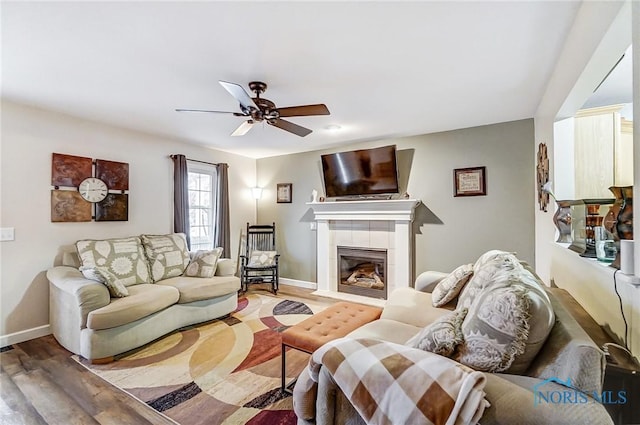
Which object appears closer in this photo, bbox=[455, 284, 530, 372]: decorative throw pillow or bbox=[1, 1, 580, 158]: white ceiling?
bbox=[455, 284, 530, 372]: decorative throw pillow

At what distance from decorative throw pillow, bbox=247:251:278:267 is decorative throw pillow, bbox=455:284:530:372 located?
151 inches

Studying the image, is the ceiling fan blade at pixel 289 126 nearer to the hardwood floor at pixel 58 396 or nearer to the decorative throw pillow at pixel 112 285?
the decorative throw pillow at pixel 112 285

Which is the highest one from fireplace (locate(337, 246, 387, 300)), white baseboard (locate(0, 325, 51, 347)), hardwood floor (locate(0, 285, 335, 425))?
fireplace (locate(337, 246, 387, 300))

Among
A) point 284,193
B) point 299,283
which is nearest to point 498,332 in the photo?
point 299,283

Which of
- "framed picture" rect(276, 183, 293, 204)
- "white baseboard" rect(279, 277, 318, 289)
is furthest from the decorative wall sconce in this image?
"white baseboard" rect(279, 277, 318, 289)

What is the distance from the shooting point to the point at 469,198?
3.75 meters

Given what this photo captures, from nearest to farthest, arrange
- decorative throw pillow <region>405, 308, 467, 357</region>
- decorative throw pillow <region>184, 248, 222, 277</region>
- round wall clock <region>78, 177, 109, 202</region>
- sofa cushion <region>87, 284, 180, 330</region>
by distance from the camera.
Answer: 1. decorative throw pillow <region>405, 308, 467, 357</region>
2. sofa cushion <region>87, 284, 180, 330</region>
3. round wall clock <region>78, 177, 109, 202</region>
4. decorative throw pillow <region>184, 248, 222, 277</region>

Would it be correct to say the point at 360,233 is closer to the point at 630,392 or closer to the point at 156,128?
the point at 156,128

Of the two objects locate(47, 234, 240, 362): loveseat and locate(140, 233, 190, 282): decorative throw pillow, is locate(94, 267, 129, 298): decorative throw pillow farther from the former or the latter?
A: locate(140, 233, 190, 282): decorative throw pillow

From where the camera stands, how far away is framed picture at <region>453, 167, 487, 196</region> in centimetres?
364

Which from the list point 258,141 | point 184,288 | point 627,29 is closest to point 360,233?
point 258,141

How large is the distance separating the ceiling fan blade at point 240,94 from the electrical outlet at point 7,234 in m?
2.65

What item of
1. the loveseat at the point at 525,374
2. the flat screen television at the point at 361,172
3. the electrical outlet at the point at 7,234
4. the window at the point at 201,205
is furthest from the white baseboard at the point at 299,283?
the loveseat at the point at 525,374

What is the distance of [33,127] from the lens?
118 inches
